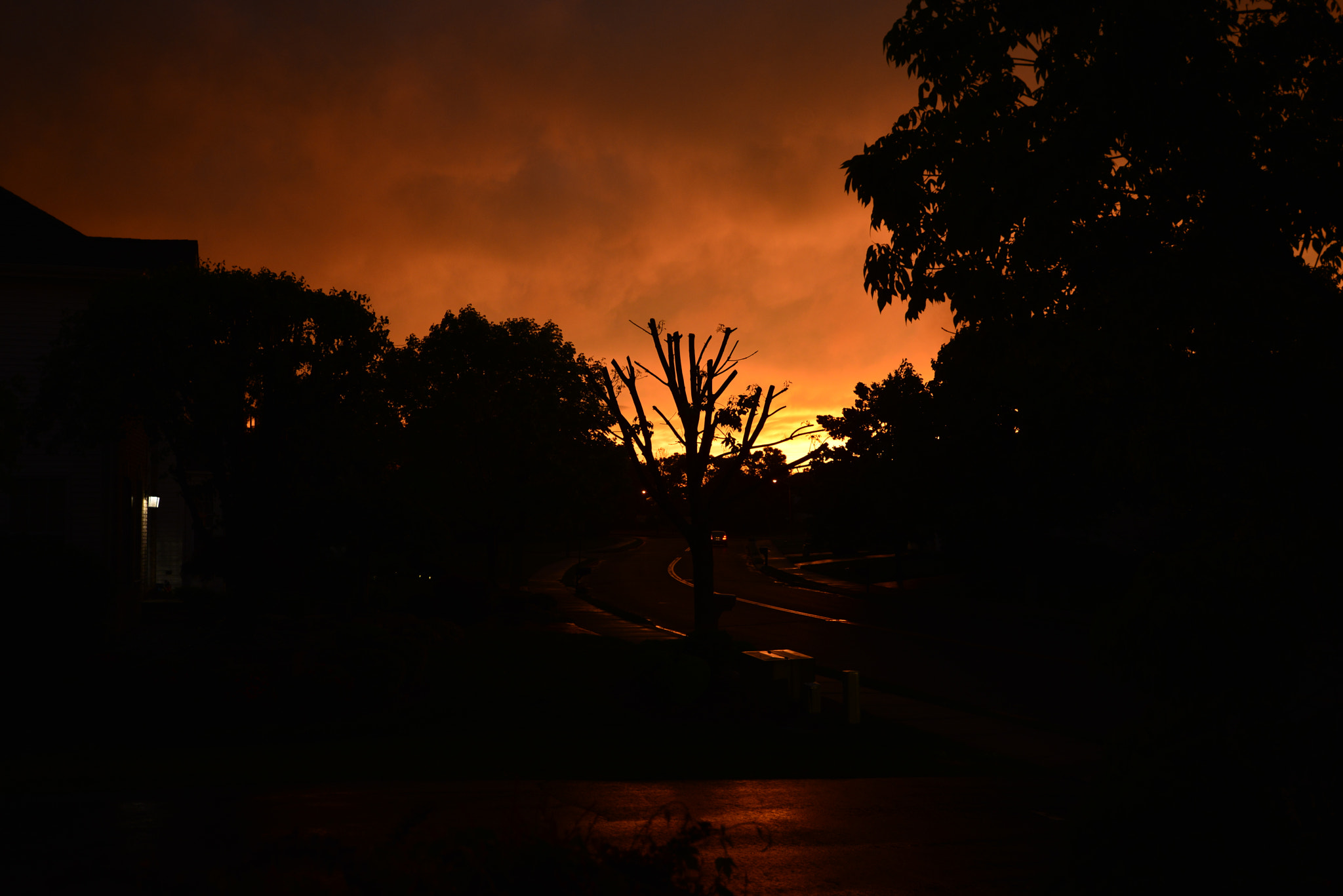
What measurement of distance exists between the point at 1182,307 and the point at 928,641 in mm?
17976

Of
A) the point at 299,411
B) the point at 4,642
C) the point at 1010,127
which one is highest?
the point at 1010,127

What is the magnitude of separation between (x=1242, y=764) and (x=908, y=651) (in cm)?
1771

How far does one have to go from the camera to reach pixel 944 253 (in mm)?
10602

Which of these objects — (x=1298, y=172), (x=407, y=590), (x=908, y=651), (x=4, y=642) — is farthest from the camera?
(x=407, y=590)

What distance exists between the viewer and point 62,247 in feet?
64.5

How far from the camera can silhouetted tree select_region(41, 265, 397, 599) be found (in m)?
15.5

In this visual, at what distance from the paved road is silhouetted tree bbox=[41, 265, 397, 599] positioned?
10.5 m

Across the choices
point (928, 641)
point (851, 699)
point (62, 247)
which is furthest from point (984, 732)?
point (62, 247)

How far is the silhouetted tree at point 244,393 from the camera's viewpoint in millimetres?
15539

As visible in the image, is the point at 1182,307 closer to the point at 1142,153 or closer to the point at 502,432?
the point at 1142,153

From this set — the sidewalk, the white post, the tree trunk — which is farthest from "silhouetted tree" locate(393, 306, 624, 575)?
the white post

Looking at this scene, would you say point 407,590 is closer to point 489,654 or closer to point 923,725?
point 489,654

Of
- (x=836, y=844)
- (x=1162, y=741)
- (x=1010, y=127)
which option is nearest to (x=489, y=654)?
(x=836, y=844)

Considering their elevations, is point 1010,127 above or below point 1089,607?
above
